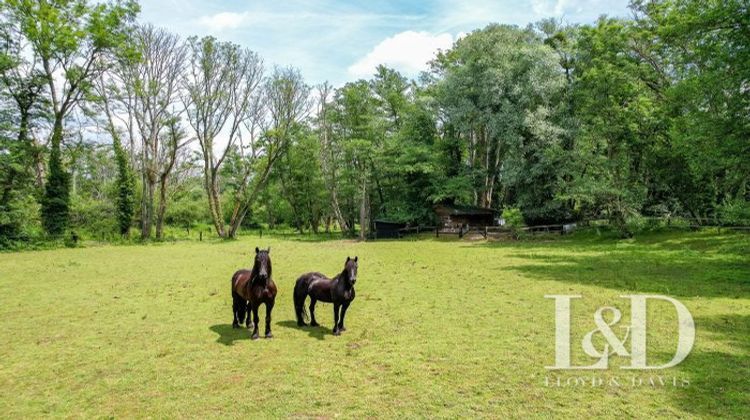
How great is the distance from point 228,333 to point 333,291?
2464mm

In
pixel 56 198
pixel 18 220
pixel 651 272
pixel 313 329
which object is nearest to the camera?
pixel 313 329

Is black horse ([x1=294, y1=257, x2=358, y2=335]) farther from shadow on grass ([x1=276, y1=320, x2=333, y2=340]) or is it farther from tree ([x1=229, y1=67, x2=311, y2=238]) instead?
tree ([x1=229, y1=67, x2=311, y2=238])

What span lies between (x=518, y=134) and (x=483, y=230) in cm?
874

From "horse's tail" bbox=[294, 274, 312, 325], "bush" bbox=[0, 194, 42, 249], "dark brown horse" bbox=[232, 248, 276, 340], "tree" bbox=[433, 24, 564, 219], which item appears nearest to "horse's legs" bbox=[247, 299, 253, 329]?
"dark brown horse" bbox=[232, 248, 276, 340]

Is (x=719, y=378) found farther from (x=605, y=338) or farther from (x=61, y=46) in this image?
(x=61, y=46)

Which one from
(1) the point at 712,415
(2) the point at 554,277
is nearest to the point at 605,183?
(2) the point at 554,277

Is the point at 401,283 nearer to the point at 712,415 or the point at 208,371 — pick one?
the point at 208,371

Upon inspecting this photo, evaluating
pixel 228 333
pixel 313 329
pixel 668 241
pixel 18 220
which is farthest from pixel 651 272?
pixel 18 220

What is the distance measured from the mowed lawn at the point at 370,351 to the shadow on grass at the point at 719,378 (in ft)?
0.09

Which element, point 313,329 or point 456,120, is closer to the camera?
point 313,329

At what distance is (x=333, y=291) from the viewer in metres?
7.80

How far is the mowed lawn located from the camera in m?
5.07

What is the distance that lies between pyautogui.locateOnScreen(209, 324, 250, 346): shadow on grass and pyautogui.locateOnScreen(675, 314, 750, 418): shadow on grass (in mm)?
7179

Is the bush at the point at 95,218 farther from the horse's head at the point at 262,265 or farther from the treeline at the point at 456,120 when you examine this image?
the horse's head at the point at 262,265
